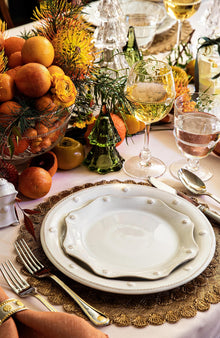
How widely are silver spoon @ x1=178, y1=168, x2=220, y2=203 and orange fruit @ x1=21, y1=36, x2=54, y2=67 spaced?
0.40 m

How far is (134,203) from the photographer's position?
34.0 inches

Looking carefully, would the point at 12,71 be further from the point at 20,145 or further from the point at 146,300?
the point at 146,300

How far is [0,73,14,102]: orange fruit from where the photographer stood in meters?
0.83

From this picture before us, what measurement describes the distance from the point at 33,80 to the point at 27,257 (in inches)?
13.6

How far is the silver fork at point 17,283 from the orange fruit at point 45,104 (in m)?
0.31

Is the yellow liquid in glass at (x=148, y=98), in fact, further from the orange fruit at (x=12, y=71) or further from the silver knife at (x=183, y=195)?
the orange fruit at (x=12, y=71)

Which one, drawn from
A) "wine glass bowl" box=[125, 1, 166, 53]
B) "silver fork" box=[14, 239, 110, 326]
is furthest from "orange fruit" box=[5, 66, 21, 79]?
"wine glass bowl" box=[125, 1, 166, 53]

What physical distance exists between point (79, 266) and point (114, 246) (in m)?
0.09

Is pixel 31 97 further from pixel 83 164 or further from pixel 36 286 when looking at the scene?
pixel 36 286

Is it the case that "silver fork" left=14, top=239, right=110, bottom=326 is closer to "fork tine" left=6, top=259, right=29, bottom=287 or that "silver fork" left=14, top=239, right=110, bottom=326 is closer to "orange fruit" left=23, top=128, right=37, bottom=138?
"fork tine" left=6, top=259, right=29, bottom=287

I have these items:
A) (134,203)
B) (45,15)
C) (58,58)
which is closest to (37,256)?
(134,203)

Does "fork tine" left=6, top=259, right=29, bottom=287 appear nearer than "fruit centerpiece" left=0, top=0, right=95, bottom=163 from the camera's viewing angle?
Yes

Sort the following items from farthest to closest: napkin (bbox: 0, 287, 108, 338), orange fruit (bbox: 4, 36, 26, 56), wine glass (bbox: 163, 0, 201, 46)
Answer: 1. wine glass (bbox: 163, 0, 201, 46)
2. orange fruit (bbox: 4, 36, 26, 56)
3. napkin (bbox: 0, 287, 108, 338)

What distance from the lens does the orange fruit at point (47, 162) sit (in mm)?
979
